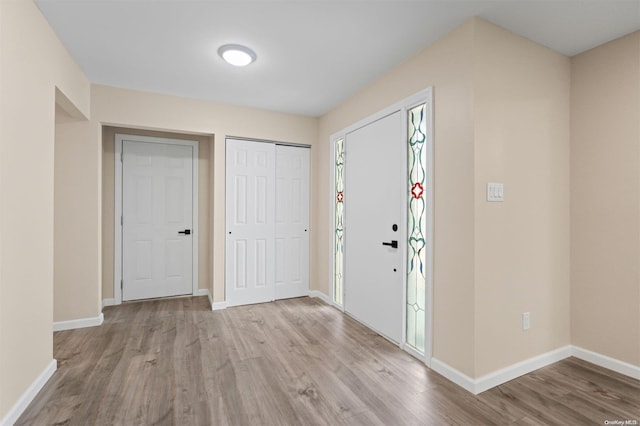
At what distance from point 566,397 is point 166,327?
11.4 feet

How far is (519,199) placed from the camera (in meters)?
2.31

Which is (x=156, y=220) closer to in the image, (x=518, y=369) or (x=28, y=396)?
(x=28, y=396)

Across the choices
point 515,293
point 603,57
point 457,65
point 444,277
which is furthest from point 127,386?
point 603,57

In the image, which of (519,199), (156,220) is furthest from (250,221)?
(519,199)

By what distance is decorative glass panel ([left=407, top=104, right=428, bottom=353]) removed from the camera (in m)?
2.56

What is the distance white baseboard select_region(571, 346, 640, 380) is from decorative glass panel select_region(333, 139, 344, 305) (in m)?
2.32

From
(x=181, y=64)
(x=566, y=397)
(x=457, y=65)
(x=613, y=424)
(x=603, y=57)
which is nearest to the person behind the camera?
(x=613, y=424)

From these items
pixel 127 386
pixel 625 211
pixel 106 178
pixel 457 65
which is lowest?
pixel 127 386

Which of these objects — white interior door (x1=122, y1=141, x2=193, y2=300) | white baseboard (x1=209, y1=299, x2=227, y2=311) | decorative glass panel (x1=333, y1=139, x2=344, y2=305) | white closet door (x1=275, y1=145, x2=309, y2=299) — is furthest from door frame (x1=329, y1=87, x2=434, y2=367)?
white interior door (x1=122, y1=141, x2=193, y2=300)

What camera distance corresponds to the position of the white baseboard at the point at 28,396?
1.72 meters

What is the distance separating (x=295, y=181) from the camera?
434 centimetres

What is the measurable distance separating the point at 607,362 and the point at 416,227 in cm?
178

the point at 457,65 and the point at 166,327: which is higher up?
the point at 457,65

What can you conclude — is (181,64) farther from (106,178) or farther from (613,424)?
(613,424)
